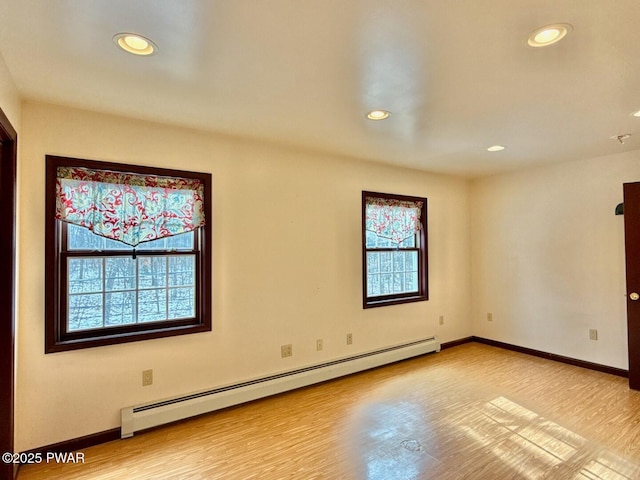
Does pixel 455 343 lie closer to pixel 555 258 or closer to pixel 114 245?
pixel 555 258

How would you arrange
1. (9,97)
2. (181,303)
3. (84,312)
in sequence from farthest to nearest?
(181,303) → (84,312) → (9,97)

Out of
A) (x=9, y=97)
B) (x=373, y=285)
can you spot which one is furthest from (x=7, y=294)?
(x=373, y=285)

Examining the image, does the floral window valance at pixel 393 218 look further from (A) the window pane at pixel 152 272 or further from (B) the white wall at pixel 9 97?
Answer: (B) the white wall at pixel 9 97

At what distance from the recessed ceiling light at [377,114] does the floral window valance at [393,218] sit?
5.07 feet

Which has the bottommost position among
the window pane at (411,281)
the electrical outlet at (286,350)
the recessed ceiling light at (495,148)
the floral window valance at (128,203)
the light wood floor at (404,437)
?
the light wood floor at (404,437)

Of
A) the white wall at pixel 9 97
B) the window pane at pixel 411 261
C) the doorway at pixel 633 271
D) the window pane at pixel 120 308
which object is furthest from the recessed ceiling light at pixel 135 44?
the doorway at pixel 633 271

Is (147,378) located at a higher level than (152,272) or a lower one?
lower

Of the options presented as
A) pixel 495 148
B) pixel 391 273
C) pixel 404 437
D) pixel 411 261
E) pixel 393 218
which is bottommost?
pixel 404 437

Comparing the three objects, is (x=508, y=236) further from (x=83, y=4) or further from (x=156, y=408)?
(x=83, y=4)

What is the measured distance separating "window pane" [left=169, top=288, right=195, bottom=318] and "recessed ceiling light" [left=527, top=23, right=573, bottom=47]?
2.97 m

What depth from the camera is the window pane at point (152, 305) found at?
9.38ft

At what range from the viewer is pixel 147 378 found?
9.14ft

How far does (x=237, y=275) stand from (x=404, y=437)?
6.32 feet

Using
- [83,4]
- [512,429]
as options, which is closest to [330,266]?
[512,429]
